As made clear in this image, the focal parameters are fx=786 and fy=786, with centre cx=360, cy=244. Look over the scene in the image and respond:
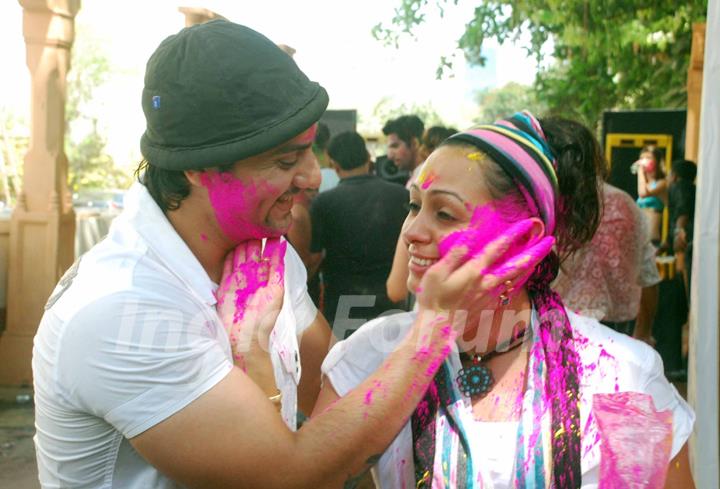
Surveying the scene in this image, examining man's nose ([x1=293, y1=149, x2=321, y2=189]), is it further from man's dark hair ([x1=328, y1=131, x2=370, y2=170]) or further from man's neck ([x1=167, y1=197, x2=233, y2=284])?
man's dark hair ([x1=328, y1=131, x2=370, y2=170])

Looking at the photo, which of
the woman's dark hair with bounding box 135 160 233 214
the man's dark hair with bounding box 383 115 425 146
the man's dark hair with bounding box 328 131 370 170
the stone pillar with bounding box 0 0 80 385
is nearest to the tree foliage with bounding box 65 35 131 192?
the stone pillar with bounding box 0 0 80 385

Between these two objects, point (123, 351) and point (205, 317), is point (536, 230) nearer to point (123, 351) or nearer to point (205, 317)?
point (205, 317)

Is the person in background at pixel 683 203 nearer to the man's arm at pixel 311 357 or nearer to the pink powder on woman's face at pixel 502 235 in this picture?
the man's arm at pixel 311 357

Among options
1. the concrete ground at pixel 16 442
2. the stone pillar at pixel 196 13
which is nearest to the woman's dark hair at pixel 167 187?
the concrete ground at pixel 16 442

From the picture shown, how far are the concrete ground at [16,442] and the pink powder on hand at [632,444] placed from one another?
383 cm

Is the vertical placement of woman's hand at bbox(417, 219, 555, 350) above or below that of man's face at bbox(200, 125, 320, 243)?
below

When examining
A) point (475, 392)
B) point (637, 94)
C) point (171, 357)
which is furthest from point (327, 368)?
point (637, 94)

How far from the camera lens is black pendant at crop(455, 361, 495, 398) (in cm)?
184

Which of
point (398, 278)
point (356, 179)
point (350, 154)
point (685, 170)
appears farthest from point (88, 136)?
point (398, 278)

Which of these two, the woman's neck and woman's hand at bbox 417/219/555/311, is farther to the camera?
the woman's neck

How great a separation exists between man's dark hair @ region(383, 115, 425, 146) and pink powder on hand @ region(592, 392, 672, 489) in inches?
185

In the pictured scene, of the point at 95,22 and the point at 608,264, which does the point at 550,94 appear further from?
the point at 95,22

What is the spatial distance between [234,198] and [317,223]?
2885 mm

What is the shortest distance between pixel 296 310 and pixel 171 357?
0.72m
